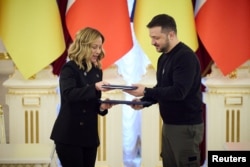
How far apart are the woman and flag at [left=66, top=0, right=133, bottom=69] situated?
1045 millimetres

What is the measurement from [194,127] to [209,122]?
131cm

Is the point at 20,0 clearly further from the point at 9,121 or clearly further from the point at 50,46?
the point at 9,121

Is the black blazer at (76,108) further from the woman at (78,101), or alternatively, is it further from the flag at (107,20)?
the flag at (107,20)

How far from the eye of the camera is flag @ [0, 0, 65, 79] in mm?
3781

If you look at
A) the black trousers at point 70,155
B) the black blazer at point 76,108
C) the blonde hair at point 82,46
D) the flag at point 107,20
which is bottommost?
the black trousers at point 70,155

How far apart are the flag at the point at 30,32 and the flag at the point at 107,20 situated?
0.47 ft

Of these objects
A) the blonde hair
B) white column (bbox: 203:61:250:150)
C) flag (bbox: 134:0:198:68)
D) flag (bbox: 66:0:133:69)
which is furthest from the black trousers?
white column (bbox: 203:61:250:150)

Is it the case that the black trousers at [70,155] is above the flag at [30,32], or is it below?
below

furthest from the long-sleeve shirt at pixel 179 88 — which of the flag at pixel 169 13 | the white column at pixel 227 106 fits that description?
the white column at pixel 227 106

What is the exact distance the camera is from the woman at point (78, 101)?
2.69 metres

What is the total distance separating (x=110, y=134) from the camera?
13.3ft

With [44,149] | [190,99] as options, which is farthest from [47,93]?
[190,99]

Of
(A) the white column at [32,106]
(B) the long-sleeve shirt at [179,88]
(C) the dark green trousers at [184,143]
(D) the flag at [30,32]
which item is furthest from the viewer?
(A) the white column at [32,106]

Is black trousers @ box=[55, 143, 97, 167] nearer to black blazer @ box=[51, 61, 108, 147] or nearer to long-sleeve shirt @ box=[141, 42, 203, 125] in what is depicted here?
black blazer @ box=[51, 61, 108, 147]
